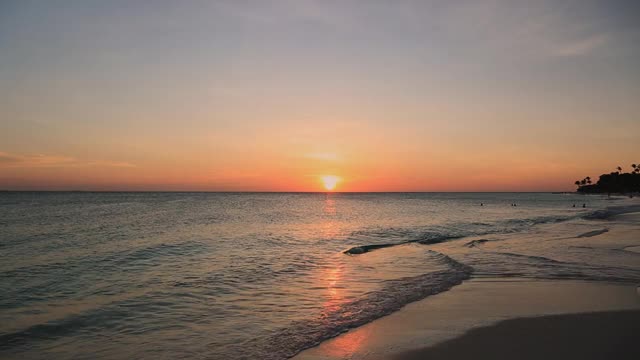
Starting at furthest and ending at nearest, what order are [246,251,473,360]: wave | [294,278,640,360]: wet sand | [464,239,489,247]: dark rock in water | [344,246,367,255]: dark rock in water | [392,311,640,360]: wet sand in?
[464,239,489,247]: dark rock in water
[344,246,367,255]: dark rock in water
[246,251,473,360]: wave
[294,278,640,360]: wet sand
[392,311,640,360]: wet sand

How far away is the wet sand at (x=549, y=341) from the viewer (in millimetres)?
8094

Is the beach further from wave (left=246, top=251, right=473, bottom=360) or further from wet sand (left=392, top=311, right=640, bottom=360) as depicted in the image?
wave (left=246, top=251, right=473, bottom=360)

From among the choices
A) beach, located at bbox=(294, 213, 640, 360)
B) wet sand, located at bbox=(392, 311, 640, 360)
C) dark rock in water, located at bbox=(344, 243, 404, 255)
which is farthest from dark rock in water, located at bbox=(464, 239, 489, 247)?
wet sand, located at bbox=(392, 311, 640, 360)

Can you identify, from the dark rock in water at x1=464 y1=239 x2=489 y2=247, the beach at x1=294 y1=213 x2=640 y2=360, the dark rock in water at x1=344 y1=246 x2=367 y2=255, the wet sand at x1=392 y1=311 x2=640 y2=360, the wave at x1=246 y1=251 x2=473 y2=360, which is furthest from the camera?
the dark rock in water at x1=464 y1=239 x2=489 y2=247

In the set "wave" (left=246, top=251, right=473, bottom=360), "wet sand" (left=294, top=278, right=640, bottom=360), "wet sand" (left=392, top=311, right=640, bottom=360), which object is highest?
"wet sand" (left=392, top=311, right=640, bottom=360)

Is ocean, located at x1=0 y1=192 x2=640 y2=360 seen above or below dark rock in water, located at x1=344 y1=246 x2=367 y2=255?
above

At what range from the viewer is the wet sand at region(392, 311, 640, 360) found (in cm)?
809

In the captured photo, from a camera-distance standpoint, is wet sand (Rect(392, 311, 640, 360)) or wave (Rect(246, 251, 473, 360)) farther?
wave (Rect(246, 251, 473, 360))

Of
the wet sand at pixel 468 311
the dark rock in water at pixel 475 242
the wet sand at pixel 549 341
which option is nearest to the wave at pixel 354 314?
the wet sand at pixel 468 311

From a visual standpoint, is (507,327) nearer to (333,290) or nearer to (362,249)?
(333,290)

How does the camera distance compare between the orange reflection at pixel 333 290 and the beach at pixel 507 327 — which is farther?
the orange reflection at pixel 333 290

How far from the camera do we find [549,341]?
8812 mm

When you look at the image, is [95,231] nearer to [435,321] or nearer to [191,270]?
[191,270]

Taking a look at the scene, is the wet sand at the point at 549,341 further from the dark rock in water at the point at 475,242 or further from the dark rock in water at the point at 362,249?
the dark rock in water at the point at 475,242
